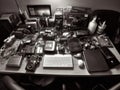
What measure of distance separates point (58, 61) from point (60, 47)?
212 millimetres

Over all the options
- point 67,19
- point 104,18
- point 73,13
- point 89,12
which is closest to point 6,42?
point 67,19

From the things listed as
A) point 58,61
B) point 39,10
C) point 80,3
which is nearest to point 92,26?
point 80,3

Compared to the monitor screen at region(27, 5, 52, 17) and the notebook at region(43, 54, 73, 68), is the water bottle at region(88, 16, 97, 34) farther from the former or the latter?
Result: the monitor screen at region(27, 5, 52, 17)

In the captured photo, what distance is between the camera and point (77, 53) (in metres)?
1.41

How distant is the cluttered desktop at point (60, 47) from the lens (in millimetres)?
1272

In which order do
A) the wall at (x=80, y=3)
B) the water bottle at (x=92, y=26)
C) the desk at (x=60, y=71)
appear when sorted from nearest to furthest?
the desk at (x=60, y=71), the water bottle at (x=92, y=26), the wall at (x=80, y=3)

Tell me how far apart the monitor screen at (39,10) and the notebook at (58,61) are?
0.75 metres

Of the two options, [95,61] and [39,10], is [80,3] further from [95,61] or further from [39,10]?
[95,61]

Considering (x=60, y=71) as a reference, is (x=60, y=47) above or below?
above

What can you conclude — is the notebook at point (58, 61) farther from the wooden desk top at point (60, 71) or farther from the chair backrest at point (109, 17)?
the chair backrest at point (109, 17)

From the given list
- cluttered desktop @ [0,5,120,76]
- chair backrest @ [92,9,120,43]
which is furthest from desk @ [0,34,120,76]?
chair backrest @ [92,9,120,43]

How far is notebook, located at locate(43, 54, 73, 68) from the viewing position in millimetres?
1289

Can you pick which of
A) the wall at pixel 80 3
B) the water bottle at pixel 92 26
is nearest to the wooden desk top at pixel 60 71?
the water bottle at pixel 92 26

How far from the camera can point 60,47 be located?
1469mm
